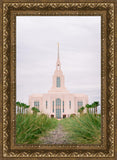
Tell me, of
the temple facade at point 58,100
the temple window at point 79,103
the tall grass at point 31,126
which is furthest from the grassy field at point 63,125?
the temple window at point 79,103

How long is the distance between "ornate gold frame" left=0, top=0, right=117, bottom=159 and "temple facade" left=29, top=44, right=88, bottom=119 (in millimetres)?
567

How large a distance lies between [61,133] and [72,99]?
91cm

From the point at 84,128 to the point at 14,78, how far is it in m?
2.14

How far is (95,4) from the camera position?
4852 mm

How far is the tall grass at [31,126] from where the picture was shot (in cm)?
490

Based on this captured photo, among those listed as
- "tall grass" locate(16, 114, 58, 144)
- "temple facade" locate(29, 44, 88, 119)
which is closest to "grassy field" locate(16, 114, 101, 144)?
"tall grass" locate(16, 114, 58, 144)

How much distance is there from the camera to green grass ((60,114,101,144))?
4.85 metres

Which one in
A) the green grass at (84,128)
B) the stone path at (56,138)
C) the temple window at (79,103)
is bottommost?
the stone path at (56,138)

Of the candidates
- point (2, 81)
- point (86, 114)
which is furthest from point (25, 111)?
point (86, 114)

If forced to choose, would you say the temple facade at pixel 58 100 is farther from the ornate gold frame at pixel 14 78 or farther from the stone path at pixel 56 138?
the ornate gold frame at pixel 14 78

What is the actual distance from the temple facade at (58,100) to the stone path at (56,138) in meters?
0.41

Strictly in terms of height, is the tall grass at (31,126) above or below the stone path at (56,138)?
above

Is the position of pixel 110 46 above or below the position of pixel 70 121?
above

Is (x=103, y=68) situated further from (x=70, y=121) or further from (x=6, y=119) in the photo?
(x=6, y=119)
